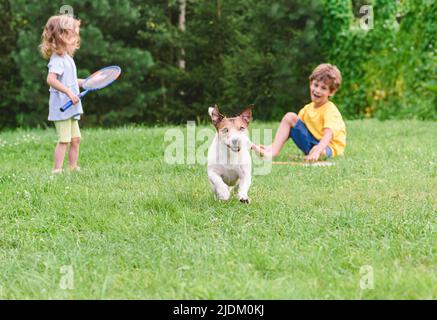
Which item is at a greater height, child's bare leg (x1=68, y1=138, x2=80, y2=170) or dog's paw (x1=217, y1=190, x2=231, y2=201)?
child's bare leg (x1=68, y1=138, x2=80, y2=170)

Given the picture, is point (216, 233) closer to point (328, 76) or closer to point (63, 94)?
point (63, 94)

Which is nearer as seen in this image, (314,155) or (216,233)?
(216,233)

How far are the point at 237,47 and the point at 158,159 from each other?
10.4 meters

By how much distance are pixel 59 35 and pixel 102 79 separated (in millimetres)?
686

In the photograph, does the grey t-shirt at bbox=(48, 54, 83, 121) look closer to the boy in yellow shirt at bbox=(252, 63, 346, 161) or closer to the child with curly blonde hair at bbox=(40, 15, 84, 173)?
the child with curly blonde hair at bbox=(40, 15, 84, 173)

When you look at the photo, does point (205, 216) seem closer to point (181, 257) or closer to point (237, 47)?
point (181, 257)

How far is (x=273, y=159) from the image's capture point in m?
7.51

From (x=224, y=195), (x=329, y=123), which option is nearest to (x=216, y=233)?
(x=224, y=195)

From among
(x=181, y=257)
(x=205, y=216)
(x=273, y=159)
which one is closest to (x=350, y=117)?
(x=273, y=159)

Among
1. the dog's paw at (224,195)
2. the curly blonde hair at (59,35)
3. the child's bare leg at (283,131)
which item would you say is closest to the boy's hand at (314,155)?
the child's bare leg at (283,131)

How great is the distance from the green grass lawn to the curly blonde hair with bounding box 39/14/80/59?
1333 millimetres

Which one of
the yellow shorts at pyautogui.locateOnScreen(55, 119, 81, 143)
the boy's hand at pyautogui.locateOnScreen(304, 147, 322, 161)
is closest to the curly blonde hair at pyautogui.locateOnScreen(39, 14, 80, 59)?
the yellow shorts at pyautogui.locateOnScreen(55, 119, 81, 143)

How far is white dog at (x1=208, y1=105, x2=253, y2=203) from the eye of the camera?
471 centimetres

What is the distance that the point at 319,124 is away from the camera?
7633 millimetres
